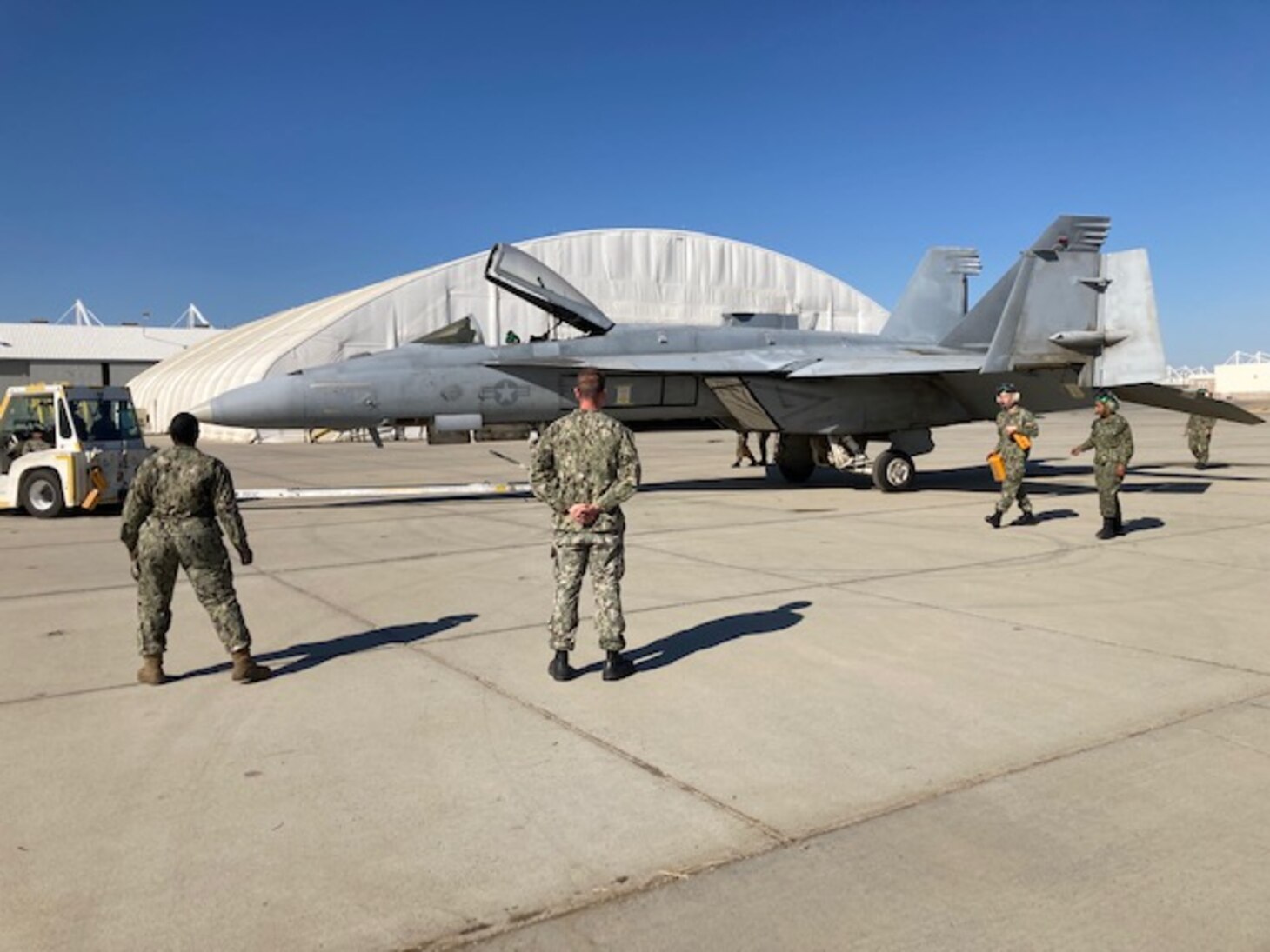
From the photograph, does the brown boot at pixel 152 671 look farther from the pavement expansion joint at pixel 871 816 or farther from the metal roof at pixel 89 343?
the metal roof at pixel 89 343

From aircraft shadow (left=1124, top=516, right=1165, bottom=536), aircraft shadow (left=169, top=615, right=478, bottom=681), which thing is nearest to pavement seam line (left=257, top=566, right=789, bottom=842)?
aircraft shadow (left=169, top=615, right=478, bottom=681)

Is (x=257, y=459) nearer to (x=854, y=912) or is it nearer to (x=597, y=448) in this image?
(x=597, y=448)

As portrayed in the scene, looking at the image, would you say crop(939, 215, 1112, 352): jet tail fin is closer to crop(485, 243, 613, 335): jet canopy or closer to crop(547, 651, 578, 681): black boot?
crop(485, 243, 613, 335): jet canopy

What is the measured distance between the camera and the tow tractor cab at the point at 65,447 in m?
13.3

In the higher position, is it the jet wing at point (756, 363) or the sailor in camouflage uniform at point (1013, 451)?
the jet wing at point (756, 363)

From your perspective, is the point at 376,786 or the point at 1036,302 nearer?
the point at 376,786

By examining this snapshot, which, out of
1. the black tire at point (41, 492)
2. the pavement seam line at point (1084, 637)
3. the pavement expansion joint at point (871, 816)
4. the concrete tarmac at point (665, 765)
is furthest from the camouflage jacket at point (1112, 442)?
the black tire at point (41, 492)

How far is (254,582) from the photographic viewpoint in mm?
8258

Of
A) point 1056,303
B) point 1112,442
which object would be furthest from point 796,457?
point 1112,442

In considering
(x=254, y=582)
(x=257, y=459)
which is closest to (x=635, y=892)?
(x=254, y=582)

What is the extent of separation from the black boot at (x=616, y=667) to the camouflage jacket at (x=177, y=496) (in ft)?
6.88

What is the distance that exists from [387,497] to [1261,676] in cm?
1271

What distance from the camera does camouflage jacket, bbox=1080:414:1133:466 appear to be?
10000 millimetres

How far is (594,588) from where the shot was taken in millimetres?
5172
